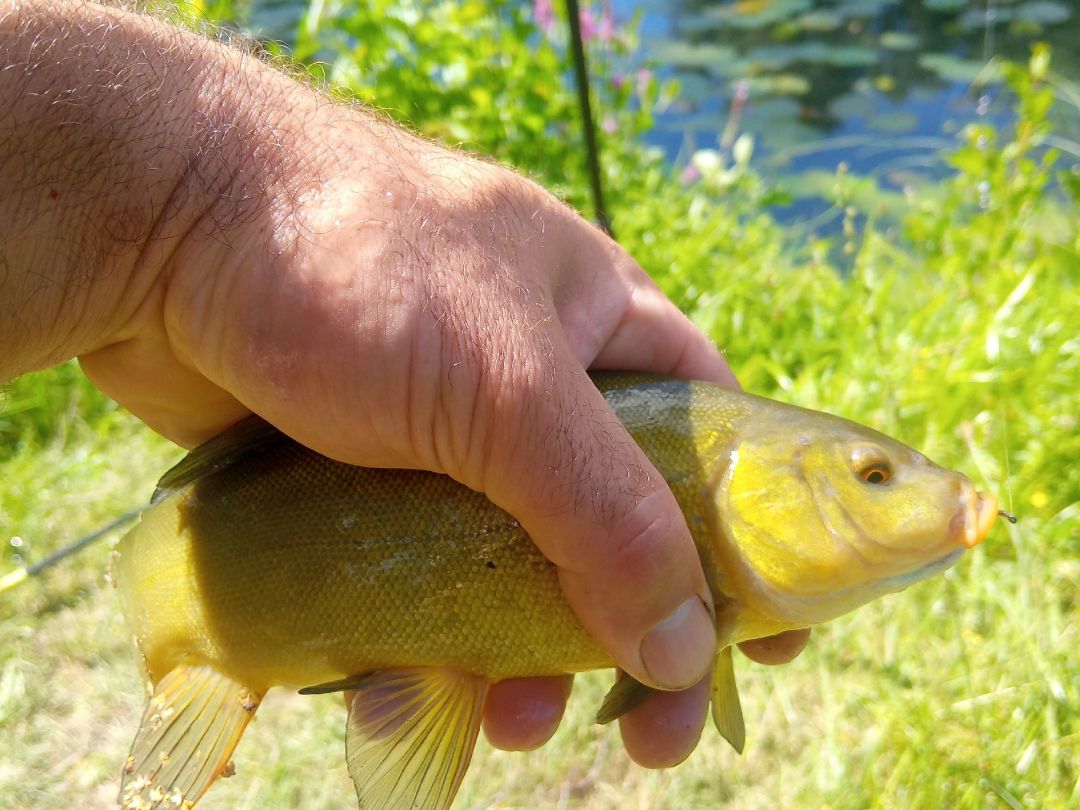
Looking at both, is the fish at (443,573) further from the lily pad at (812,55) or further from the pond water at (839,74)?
the lily pad at (812,55)

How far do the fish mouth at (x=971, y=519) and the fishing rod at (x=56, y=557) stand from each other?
2.55m

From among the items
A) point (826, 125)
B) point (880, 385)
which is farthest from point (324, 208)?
point (826, 125)

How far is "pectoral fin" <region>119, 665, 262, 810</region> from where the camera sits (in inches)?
73.7

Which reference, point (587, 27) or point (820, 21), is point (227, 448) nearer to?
point (587, 27)

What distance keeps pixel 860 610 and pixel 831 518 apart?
133 centimetres

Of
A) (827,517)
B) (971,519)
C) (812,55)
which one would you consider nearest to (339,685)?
(827,517)

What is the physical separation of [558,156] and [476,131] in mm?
455

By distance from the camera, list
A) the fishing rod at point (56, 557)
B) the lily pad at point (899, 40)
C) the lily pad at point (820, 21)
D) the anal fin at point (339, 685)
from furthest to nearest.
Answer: the lily pad at point (820, 21), the lily pad at point (899, 40), the fishing rod at point (56, 557), the anal fin at point (339, 685)

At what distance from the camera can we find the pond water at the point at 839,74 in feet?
22.1

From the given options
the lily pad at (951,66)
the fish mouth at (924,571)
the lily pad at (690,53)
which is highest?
the fish mouth at (924,571)

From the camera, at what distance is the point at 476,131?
14.9ft

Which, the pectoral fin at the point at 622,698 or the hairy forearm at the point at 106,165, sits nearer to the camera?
the hairy forearm at the point at 106,165

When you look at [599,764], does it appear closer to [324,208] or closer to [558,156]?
[324,208]

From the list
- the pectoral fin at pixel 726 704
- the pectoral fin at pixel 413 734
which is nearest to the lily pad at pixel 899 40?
the pectoral fin at pixel 726 704
